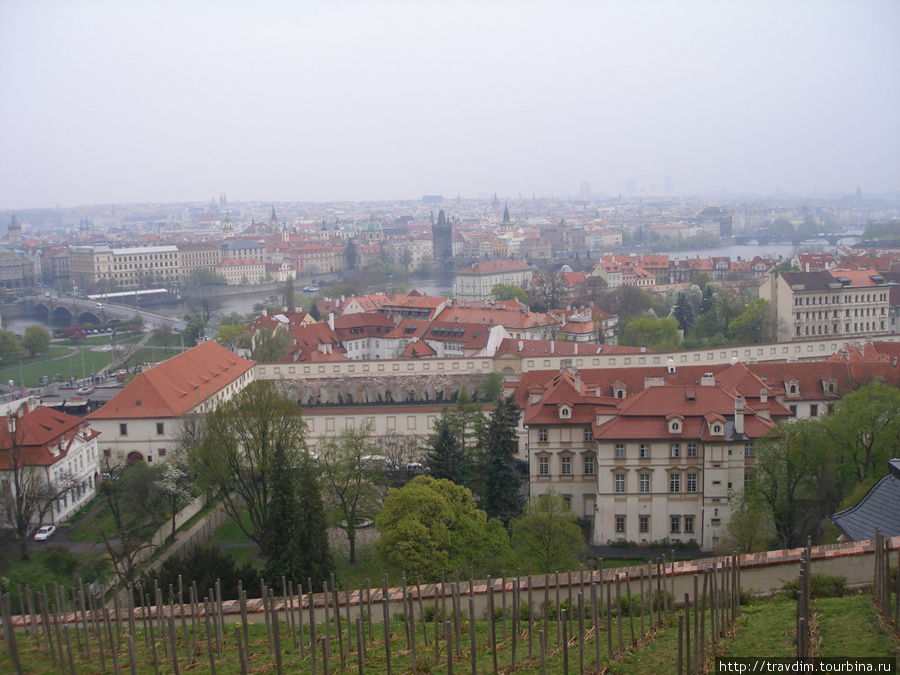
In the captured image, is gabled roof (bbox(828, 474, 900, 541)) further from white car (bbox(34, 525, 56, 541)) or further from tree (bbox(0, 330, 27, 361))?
tree (bbox(0, 330, 27, 361))

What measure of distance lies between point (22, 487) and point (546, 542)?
13322 mm

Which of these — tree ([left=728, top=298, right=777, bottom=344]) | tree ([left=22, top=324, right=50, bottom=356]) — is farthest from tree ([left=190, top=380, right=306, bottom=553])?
tree ([left=22, top=324, right=50, bottom=356])

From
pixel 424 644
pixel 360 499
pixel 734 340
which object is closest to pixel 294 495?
pixel 360 499

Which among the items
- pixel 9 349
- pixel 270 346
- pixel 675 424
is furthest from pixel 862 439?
pixel 9 349

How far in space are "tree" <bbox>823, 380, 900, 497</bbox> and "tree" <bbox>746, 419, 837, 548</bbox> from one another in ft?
1.57

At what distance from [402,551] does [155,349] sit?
148 feet

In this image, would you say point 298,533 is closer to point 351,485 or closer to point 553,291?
point 351,485

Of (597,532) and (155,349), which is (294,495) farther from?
(155,349)

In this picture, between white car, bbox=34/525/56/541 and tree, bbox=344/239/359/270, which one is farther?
tree, bbox=344/239/359/270

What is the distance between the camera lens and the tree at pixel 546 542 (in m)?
15.9

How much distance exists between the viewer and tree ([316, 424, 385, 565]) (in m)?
20.6

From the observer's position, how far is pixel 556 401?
21984mm

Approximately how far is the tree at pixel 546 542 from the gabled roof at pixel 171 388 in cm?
1440

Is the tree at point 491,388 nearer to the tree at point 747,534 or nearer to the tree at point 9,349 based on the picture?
the tree at point 747,534
